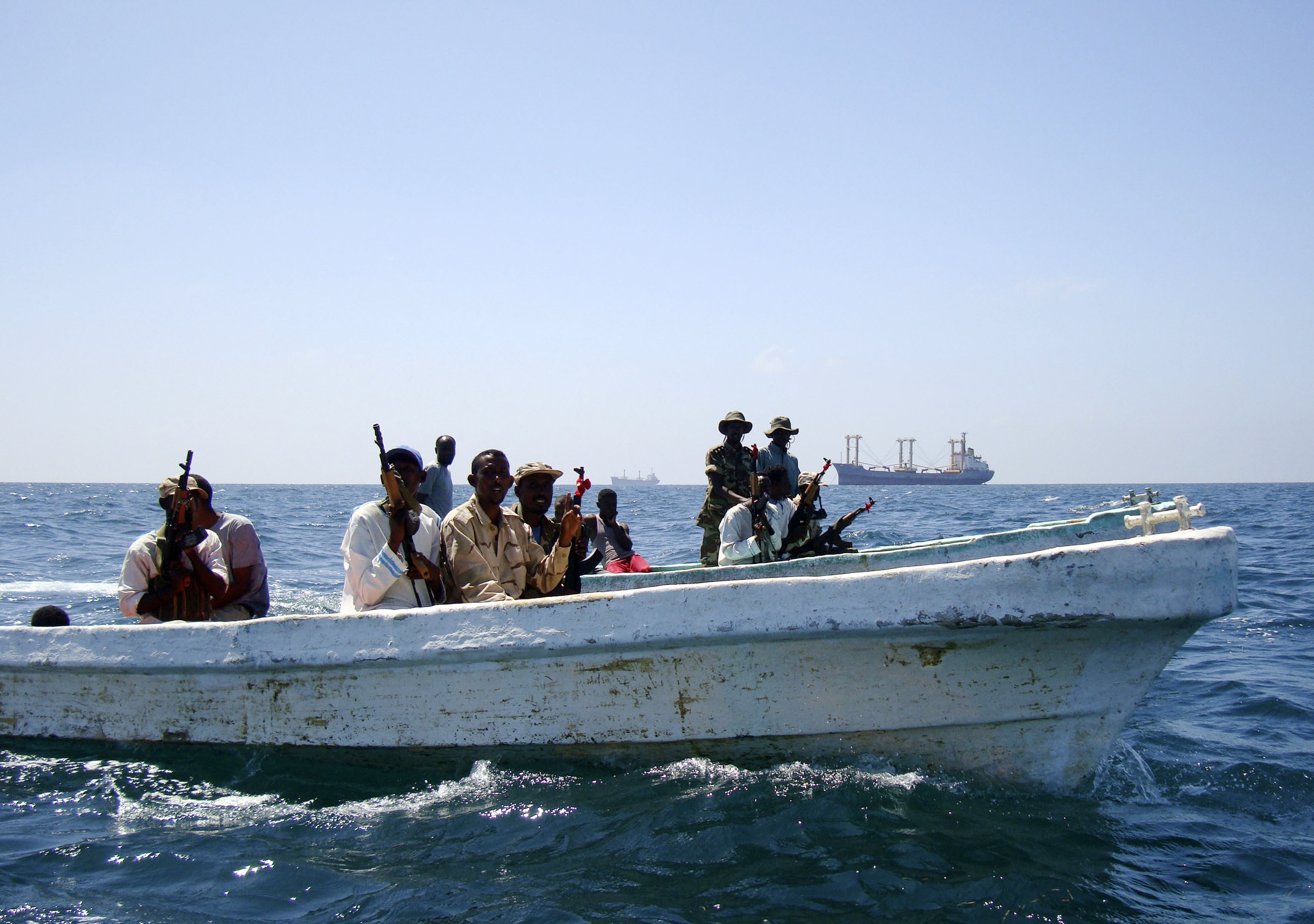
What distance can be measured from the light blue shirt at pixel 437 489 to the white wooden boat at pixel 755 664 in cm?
279

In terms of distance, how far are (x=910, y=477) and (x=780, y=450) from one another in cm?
11357

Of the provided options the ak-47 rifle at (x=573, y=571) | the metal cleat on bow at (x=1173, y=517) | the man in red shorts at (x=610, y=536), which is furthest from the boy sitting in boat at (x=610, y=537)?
the metal cleat on bow at (x=1173, y=517)

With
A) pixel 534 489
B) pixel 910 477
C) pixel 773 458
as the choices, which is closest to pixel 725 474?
pixel 773 458

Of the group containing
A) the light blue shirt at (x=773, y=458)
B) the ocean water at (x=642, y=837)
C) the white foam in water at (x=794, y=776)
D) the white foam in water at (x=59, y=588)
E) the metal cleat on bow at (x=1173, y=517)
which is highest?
the light blue shirt at (x=773, y=458)

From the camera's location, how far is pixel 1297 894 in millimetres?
3336

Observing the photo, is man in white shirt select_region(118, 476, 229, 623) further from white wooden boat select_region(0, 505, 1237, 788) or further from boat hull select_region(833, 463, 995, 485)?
boat hull select_region(833, 463, 995, 485)

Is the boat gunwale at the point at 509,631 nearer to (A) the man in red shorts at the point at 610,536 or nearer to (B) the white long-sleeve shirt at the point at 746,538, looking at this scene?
(B) the white long-sleeve shirt at the point at 746,538

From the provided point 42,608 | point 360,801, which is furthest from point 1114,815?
point 42,608

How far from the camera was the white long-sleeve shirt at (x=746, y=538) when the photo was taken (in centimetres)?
592

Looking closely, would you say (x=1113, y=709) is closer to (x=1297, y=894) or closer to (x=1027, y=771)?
(x=1027, y=771)

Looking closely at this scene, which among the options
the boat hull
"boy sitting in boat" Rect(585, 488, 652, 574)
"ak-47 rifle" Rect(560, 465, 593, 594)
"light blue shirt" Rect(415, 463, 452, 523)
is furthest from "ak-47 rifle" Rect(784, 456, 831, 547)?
the boat hull

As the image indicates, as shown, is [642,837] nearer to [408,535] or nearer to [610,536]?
[408,535]

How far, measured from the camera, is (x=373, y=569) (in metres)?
4.48

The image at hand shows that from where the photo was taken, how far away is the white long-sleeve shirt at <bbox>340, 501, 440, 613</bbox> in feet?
14.7
